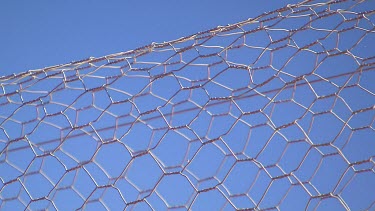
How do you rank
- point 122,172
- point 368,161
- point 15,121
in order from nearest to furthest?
point 368,161
point 122,172
point 15,121

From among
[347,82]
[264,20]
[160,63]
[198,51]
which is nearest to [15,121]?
[160,63]

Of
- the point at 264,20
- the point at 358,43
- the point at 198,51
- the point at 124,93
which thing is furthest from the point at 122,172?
the point at 358,43

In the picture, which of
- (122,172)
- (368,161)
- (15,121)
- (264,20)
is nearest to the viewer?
(368,161)

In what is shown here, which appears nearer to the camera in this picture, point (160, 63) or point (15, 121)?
point (160, 63)

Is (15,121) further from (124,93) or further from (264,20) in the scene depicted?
(264,20)

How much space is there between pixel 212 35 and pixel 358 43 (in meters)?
0.32

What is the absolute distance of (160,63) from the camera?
1.42 meters

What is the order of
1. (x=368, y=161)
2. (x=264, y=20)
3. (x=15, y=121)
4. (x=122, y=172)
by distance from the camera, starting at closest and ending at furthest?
1. (x=368, y=161)
2. (x=264, y=20)
3. (x=122, y=172)
4. (x=15, y=121)

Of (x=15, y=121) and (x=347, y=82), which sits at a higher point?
(x=15, y=121)

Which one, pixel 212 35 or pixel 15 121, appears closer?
pixel 212 35

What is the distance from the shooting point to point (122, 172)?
1.42 m

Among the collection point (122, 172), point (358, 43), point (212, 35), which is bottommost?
point (122, 172)

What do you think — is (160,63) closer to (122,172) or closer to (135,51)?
(135,51)

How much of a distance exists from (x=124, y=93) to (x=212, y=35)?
0.25 metres
